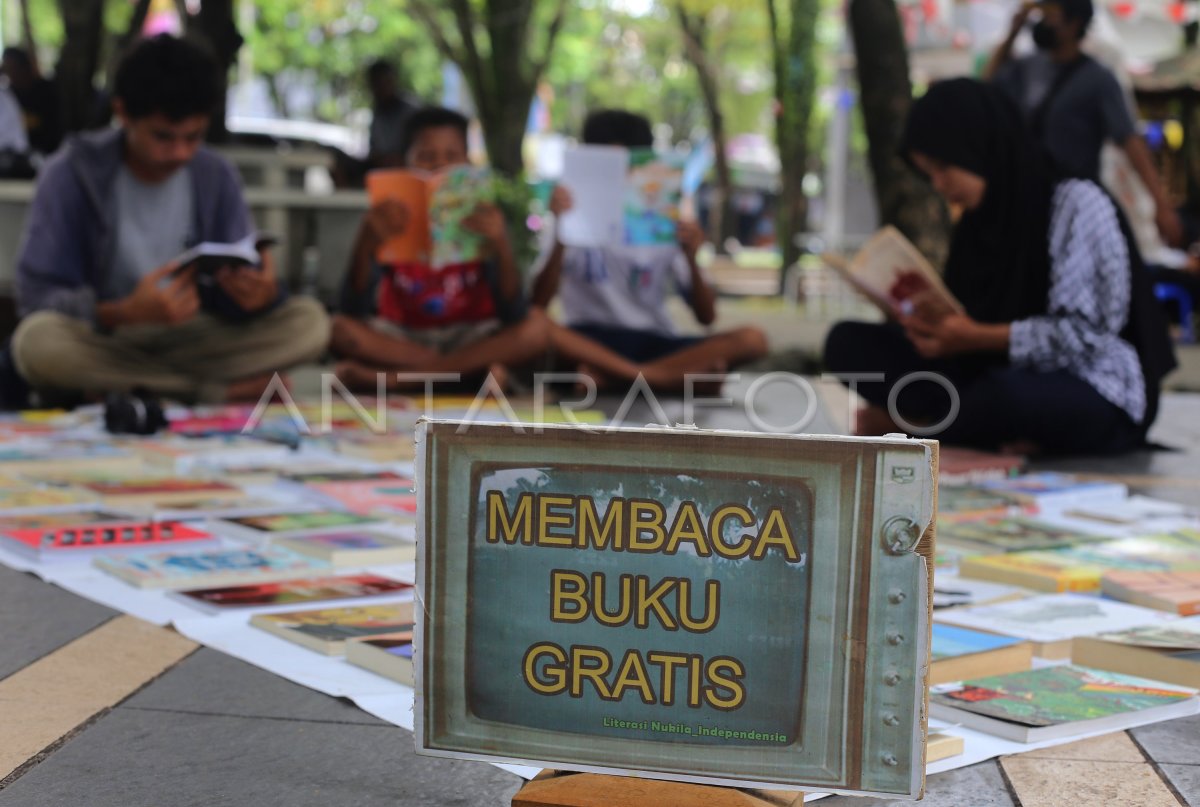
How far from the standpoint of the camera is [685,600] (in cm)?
150

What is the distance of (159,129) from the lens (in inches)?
198

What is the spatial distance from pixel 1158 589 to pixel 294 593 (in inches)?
59.5

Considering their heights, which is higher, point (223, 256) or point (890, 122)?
point (890, 122)

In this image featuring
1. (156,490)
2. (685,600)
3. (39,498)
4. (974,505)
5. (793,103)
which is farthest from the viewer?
(793,103)

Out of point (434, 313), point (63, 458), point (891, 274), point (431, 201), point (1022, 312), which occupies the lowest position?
point (63, 458)

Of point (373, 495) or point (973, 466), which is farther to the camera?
point (973, 466)

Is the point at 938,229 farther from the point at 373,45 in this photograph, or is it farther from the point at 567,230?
the point at 373,45

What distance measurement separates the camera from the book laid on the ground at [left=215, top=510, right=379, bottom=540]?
126 inches

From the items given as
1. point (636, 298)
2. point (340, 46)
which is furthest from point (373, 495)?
point (340, 46)

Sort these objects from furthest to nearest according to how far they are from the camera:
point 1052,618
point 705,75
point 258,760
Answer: point 705,75 → point 1052,618 → point 258,760

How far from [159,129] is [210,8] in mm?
3806

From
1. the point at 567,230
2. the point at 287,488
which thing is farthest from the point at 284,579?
the point at 567,230

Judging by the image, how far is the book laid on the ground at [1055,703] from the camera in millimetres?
2049

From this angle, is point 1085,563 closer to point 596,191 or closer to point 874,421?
point 874,421
